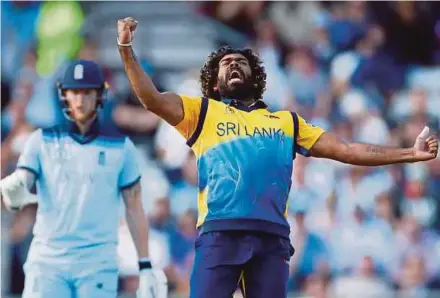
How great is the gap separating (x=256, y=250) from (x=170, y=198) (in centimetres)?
610

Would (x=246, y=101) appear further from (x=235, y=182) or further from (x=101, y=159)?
(x=101, y=159)

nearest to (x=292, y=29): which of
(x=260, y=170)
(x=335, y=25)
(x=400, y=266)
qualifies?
(x=335, y=25)

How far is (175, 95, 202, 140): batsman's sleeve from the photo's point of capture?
5.82 metres

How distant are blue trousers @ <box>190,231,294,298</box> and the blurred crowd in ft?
18.8

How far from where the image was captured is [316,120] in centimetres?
1204

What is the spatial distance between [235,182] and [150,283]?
68.2 inches

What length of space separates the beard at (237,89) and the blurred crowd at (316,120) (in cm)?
549

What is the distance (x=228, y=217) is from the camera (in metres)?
5.71

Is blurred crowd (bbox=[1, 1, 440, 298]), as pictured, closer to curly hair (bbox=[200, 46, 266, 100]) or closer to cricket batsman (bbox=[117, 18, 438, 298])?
curly hair (bbox=[200, 46, 266, 100])

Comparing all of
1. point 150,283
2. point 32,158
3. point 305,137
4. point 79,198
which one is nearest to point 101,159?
point 79,198

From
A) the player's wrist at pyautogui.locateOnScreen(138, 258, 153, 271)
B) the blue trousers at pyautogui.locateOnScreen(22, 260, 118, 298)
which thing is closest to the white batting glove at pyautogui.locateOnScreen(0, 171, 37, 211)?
the blue trousers at pyautogui.locateOnScreen(22, 260, 118, 298)

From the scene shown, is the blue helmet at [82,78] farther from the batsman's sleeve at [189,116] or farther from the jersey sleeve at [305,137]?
the jersey sleeve at [305,137]

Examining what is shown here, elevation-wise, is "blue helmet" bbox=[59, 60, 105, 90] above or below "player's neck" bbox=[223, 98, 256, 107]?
above

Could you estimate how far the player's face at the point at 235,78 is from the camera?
19.9 feet
